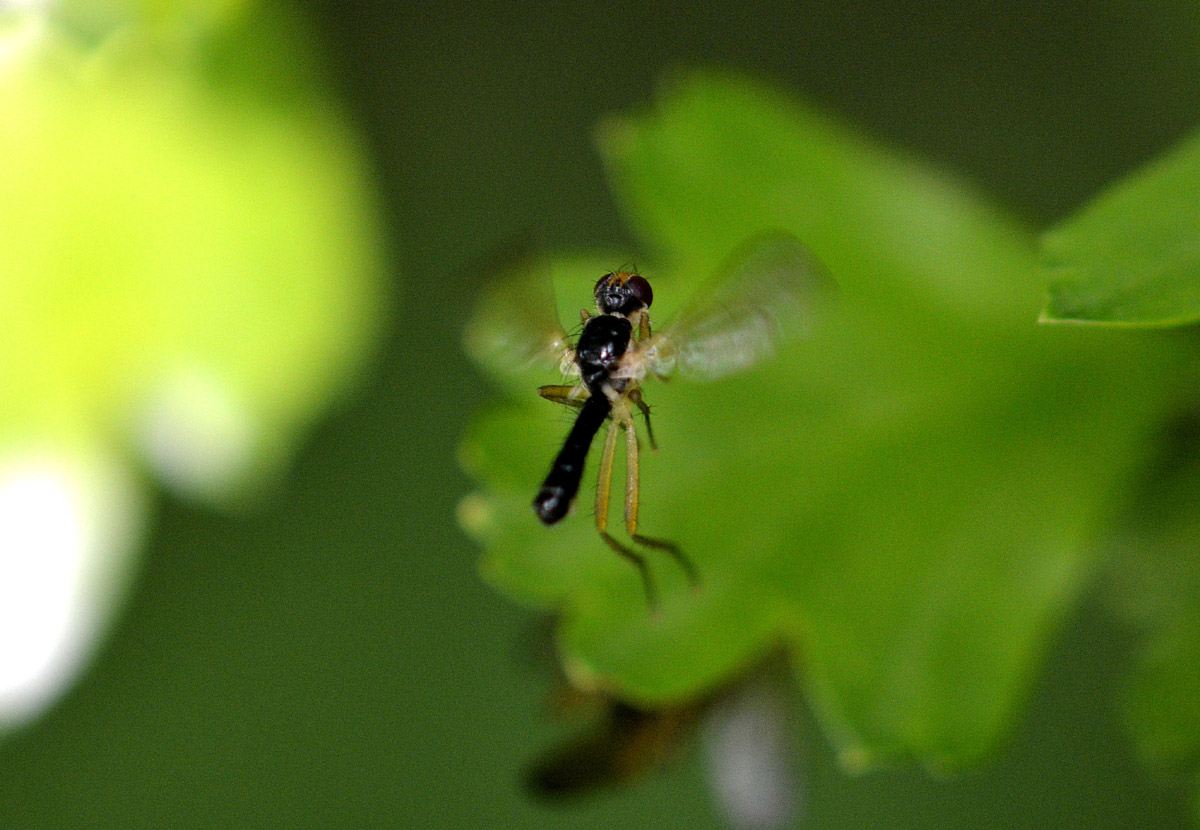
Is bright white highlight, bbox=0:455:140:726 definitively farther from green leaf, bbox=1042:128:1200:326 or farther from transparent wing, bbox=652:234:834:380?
green leaf, bbox=1042:128:1200:326

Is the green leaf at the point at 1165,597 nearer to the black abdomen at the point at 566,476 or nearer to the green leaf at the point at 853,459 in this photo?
the green leaf at the point at 853,459

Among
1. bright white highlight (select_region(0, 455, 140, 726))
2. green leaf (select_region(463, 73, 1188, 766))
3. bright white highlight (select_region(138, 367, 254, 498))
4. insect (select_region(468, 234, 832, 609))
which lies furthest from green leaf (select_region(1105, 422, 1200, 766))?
bright white highlight (select_region(0, 455, 140, 726))

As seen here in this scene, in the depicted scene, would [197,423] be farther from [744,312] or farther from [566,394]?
[744,312]

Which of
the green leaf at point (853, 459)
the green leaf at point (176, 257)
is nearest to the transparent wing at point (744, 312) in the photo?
the green leaf at point (853, 459)

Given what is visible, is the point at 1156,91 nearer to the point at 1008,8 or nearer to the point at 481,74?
the point at 1008,8

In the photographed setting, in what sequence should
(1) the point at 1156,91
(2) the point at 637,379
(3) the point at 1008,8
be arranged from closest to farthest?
(2) the point at 637,379 → (1) the point at 1156,91 → (3) the point at 1008,8

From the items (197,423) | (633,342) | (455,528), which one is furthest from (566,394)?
(455,528)

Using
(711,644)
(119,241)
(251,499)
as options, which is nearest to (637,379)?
(711,644)
